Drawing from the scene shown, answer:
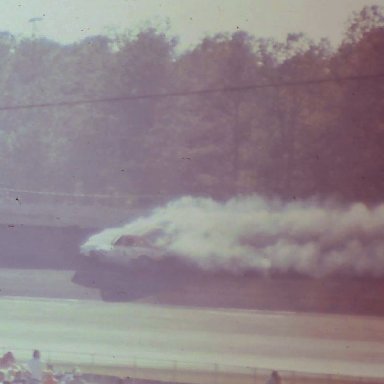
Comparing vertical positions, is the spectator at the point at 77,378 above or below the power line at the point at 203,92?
below

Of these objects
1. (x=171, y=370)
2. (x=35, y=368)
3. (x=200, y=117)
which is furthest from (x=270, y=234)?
(x=35, y=368)

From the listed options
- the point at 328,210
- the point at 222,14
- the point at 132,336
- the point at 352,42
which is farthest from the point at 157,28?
the point at 132,336

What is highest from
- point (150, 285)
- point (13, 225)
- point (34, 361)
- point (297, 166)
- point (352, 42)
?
point (352, 42)

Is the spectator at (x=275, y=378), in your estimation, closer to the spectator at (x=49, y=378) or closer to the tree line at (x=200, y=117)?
the tree line at (x=200, y=117)

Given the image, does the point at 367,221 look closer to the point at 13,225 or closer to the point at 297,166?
the point at 297,166

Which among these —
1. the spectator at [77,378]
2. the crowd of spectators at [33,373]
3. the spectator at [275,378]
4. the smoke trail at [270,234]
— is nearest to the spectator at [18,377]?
the crowd of spectators at [33,373]

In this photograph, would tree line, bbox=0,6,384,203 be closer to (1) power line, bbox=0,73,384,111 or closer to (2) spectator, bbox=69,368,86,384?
(1) power line, bbox=0,73,384,111
